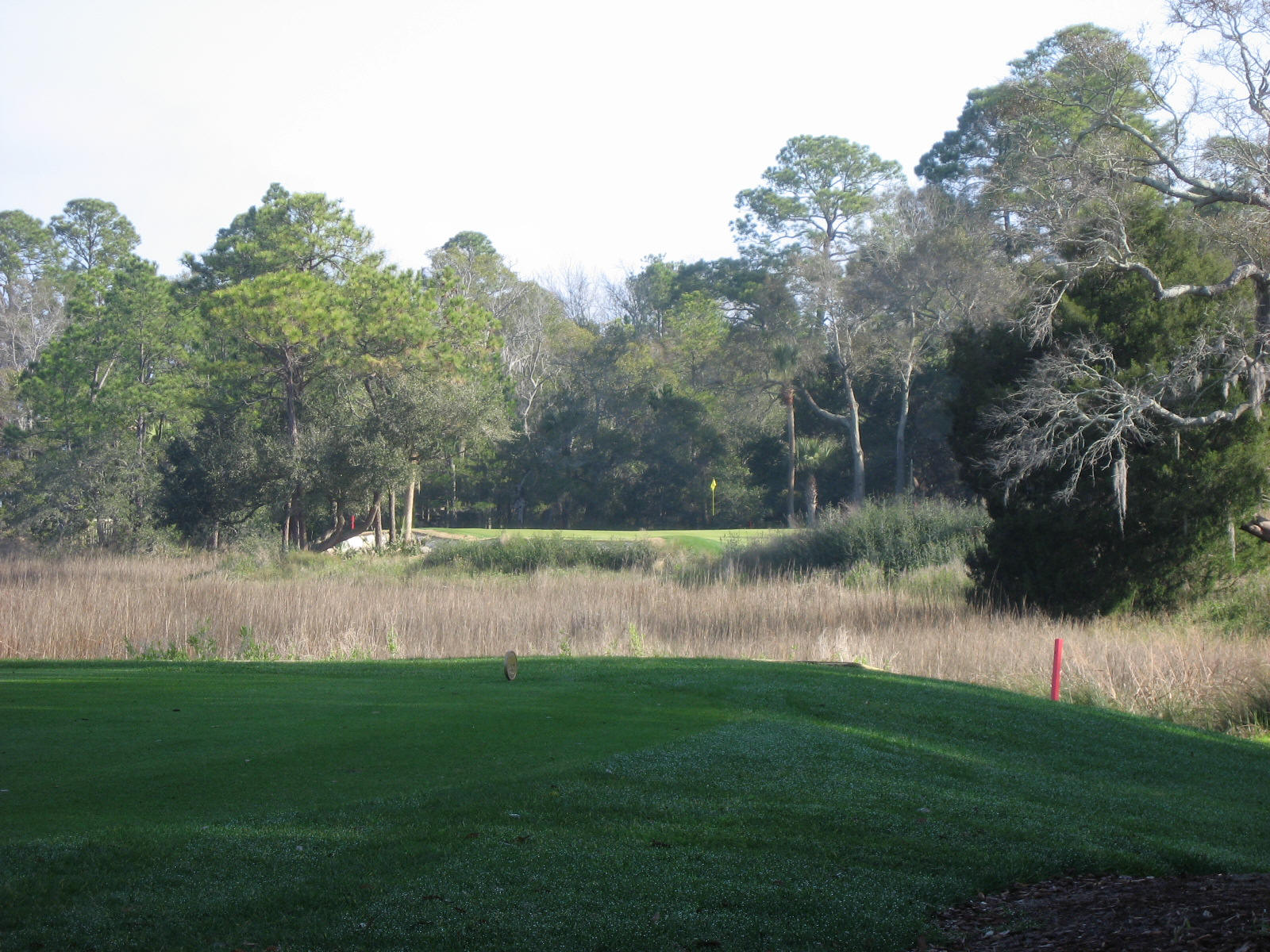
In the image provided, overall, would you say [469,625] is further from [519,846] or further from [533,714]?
[519,846]

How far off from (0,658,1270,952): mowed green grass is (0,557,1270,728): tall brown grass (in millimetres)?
4146

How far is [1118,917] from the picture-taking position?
4246 mm

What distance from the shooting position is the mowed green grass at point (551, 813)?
403 centimetres

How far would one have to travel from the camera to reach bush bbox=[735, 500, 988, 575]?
2614 cm

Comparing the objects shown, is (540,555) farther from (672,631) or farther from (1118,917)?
(1118,917)

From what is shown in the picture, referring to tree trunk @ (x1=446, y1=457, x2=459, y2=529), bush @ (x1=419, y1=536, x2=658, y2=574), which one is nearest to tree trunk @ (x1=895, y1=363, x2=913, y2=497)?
bush @ (x1=419, y1=536, x2=658, y2=574)

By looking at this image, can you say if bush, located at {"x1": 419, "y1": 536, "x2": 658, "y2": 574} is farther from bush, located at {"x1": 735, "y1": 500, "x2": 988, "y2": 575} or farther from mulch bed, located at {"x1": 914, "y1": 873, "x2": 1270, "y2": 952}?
mulch bed, located at {"x1": 914, "y1": 873, "x2": 1270, "y2": 952}

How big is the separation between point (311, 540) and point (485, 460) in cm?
1681

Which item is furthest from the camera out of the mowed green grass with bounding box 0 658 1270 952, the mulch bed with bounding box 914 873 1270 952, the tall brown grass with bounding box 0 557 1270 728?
the tall brown grass with bounding box 0 557 1270 728

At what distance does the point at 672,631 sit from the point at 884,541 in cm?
1009

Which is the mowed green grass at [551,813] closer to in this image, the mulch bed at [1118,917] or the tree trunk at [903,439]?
the mulch bed at [1118,917]

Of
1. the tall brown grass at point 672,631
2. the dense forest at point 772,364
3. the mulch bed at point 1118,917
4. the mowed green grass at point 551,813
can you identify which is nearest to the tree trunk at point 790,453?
the dense forest at point 772,364

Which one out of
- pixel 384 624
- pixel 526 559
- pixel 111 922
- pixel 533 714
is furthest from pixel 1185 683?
pixel 526 559

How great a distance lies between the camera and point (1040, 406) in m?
18.1
